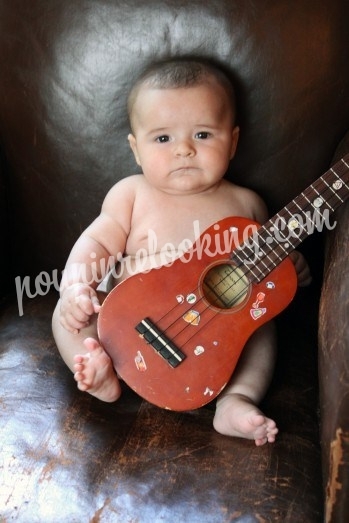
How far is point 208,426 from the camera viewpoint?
1.04 metres

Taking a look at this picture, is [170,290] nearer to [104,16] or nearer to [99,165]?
[99,165]

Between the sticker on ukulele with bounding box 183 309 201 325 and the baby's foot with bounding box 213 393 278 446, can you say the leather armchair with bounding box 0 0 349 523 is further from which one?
the sticker on ukulele with bounding box 183 309 201 325

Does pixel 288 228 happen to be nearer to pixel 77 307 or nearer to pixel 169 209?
pixel 169 209

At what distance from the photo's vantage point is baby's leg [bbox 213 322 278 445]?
38.9 inches

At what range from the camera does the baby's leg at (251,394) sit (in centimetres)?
99

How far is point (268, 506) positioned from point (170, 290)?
37cm

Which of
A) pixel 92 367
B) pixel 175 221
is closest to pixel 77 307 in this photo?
pixel 92 367

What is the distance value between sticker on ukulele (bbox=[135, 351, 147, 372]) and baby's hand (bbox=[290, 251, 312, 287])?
346mm

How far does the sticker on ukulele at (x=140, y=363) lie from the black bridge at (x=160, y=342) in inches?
1.0

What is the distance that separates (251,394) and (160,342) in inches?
6.7

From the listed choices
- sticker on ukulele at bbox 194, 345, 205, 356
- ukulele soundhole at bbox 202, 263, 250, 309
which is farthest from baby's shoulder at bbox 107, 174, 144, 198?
sticker on ukulele at bbox 194, 345, 205, 356

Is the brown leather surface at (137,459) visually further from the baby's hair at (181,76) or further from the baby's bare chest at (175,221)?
the baby's hair at (181,76)

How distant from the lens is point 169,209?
1.24 m

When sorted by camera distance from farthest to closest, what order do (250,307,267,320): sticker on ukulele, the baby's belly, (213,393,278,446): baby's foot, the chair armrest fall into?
1. the baby's belly
2. (250,307,267,320): sticker on ukulele
3. (213,393,278,446): baby's foot
4. the chair armrest
